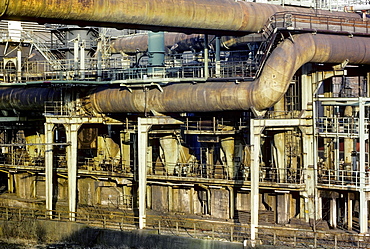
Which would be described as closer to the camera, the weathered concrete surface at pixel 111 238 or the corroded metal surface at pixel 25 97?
the weathered concrete surface at pixel 111 238

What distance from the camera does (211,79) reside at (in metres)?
31.4

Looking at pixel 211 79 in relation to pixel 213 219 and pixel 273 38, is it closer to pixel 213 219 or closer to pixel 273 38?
pixel 273 38

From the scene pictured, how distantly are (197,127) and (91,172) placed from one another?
22.7ft

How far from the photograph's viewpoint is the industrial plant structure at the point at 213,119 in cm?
2858

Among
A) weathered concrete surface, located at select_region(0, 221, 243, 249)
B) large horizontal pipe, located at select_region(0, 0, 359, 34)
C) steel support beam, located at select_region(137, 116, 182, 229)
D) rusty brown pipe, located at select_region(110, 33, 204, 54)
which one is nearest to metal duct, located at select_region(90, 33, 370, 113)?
steel support beam, located at select_region(137, 116, 182, 229)

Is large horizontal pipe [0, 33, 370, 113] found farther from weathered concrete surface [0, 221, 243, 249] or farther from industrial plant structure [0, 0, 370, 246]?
weathered concrete surface [0, 221, 243, 249]

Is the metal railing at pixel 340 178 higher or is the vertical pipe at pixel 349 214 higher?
the metal railing at pixel 340 178

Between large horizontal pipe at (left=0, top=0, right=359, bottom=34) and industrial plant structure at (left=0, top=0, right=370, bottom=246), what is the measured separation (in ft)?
0.16

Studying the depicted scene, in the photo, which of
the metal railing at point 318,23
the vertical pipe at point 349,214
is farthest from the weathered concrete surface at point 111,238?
the metal railing at point 318,23

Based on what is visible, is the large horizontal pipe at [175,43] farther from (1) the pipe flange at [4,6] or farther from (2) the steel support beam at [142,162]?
(1) the pipe flange at [4,6]

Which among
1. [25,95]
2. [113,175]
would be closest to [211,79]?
[113,175]

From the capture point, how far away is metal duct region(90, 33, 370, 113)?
28.8 metres

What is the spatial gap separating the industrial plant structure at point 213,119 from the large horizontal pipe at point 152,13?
0.16ft

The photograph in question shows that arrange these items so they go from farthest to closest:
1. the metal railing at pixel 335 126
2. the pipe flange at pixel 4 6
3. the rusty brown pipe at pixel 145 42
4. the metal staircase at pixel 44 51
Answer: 1. the rusty brown pipe at pixel 145 42
2. the metal staircase at pixel 44 51
3. the metal railing at pixel 335 126
4. the pipe flange at pixel 4 6
